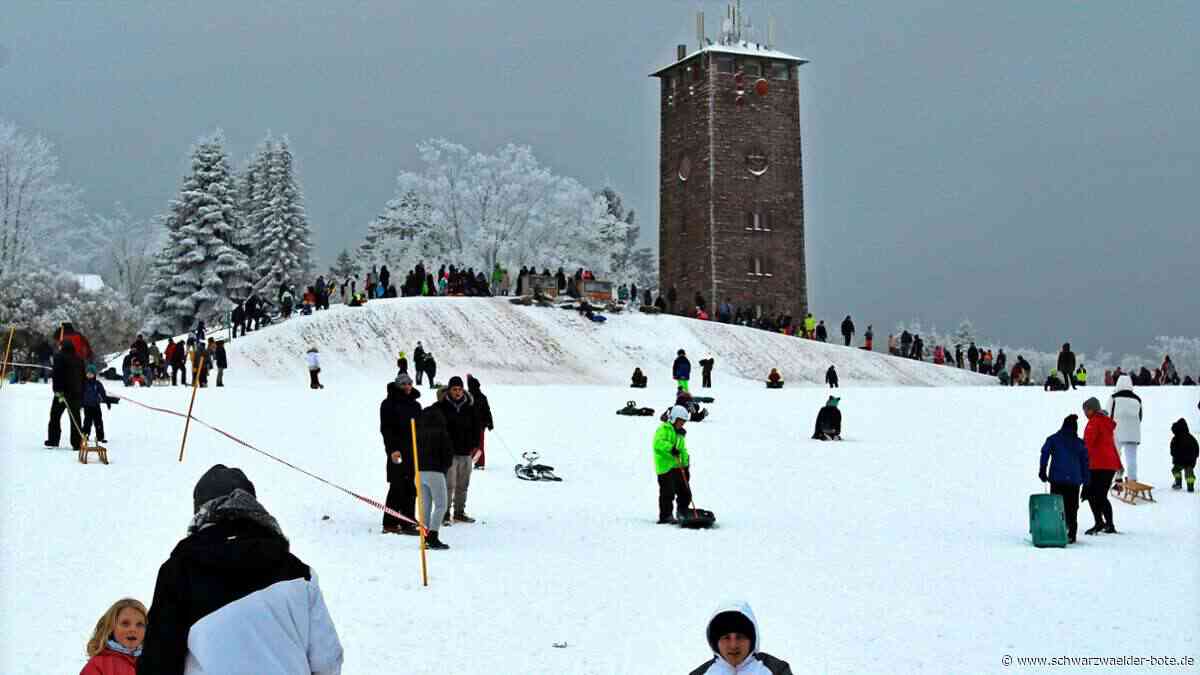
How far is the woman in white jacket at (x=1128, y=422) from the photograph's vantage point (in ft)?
59.9

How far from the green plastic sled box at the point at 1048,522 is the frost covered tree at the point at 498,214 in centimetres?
5750

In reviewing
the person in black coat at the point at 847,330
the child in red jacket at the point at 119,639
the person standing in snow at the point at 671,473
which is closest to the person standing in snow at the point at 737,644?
the child in red jacket at the point at 119,639

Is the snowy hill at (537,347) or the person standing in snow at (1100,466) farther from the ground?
the snowy hill at (537,347)

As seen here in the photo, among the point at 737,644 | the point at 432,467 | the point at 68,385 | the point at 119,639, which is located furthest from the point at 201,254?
the point at 737,644

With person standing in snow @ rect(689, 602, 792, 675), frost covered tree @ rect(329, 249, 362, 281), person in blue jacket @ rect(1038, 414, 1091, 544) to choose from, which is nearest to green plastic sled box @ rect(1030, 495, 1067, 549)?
person in blue jacket @ rect(1038, 414, 1091, 544)

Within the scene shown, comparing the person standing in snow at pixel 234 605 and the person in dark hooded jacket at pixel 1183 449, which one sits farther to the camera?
the person in dark hooded jacket at pixel 1183 449

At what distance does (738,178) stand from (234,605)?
62.8 metres

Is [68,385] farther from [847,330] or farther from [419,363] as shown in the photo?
[847,330]

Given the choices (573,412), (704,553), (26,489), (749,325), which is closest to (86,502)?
(26,489)

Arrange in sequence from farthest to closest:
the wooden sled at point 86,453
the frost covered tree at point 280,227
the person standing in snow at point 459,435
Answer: the frost covered tree at point 280,227, the wooden sled at point 86,453, the person standing in snow at point 459,435

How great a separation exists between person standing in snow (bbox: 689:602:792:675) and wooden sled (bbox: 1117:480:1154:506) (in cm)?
1407

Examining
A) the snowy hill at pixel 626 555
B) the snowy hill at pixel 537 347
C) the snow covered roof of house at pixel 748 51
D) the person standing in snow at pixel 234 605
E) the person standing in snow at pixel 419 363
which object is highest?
the snow covered roof of house at pixel 748 51

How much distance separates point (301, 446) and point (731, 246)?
155 ft

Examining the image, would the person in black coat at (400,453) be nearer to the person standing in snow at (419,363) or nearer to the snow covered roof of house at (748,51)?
the person standing in snow at (419,363)
